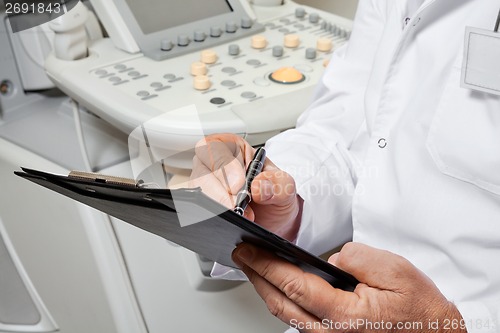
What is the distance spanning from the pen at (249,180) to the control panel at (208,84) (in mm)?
116

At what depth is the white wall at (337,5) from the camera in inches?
59.2

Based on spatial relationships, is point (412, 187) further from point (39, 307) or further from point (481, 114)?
point (39, 307)

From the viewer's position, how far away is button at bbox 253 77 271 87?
998 mm

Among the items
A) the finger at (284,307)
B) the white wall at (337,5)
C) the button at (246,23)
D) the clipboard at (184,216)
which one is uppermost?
the clipboard at (184,216)

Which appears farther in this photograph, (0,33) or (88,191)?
(0,33)

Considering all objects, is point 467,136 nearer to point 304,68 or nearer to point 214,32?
point 304,68

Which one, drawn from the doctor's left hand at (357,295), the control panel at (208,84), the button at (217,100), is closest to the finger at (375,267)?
the doctor's left hand at (357,295)

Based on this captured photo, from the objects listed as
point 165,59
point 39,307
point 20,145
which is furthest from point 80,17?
Result: point 39,307

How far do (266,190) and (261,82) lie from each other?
391mm

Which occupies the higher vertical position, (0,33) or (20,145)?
(0,33)

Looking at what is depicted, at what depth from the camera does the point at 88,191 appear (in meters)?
0.52

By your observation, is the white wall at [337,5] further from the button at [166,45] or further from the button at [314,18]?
the button at [166,45]

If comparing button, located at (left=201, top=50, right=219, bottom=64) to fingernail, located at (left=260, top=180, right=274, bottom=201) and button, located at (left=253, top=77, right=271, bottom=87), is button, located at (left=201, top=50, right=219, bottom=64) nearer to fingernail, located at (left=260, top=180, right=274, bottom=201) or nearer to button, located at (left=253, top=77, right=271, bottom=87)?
button, located at (left=253, top=77, right=271, bottom=87)

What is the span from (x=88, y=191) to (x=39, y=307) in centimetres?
83
